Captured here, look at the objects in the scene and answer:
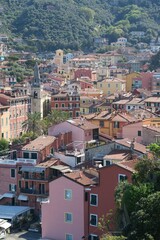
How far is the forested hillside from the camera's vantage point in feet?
424

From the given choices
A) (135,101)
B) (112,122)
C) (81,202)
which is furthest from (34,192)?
(135,101)

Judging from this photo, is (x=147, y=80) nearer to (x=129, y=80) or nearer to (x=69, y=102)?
(x=129, y=80)

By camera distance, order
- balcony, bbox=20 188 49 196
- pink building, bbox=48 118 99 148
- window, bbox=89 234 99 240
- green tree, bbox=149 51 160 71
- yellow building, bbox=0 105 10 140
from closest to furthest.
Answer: window, bbox=89 234 99 240, balcony, bbox=20 188 49 196, pink building, bbox=48 118 99 148, yellow building, bbox=0 105 10 140, green tree, bbox=149 51 160 71

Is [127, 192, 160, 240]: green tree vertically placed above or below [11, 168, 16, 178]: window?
above

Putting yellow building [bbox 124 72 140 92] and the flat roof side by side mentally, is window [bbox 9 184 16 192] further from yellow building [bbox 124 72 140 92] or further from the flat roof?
yellow building [bbox 124 72 140 92]

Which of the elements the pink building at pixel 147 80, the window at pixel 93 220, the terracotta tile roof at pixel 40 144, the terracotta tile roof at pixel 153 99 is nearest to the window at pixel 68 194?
the window at pixel 93 220

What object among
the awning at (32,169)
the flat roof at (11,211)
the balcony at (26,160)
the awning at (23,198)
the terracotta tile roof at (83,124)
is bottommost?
the flat roof at (11,211)

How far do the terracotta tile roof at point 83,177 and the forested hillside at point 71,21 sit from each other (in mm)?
93076

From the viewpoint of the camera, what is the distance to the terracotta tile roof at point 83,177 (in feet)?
98.4

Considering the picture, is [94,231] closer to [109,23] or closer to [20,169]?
[20,169]

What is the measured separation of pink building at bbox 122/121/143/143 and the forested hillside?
85.7 m

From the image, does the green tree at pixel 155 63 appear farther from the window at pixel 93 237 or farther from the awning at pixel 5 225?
the window at pixel 93 237

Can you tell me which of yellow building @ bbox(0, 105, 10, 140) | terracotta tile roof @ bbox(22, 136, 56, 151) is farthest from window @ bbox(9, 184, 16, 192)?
yellow building @ bbox(0, 105, 10, 140)

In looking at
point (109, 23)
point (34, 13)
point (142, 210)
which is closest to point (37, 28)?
point (34, 13)
